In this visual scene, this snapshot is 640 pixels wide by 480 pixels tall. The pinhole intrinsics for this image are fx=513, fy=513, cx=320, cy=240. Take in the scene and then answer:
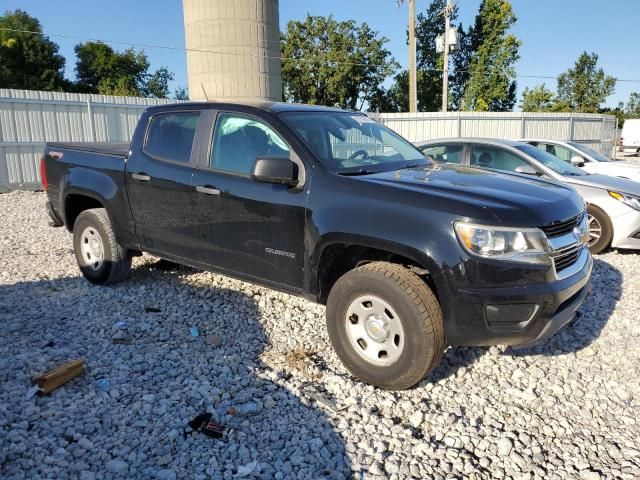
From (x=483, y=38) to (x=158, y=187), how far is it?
3760 centimetres

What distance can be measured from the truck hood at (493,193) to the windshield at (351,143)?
21cm

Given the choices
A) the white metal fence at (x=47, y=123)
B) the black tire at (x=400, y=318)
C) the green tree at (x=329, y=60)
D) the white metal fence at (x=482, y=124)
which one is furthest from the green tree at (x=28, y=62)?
the black tire at (x=400, y=318)

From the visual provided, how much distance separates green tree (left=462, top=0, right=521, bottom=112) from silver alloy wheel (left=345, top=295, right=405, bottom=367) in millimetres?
35246

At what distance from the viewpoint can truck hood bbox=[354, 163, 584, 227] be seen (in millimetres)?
2996

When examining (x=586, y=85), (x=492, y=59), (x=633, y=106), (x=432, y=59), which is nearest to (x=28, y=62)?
(x=432, y=59)

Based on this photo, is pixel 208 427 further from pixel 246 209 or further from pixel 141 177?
pixel 141 177

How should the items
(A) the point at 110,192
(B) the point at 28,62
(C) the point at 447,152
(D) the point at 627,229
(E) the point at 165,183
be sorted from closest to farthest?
(E) the point at 165,183 → (A) the point at 110,192 → (D) the point at 627,229 → (C) the point at 447,152 → (B) the point at 28,62

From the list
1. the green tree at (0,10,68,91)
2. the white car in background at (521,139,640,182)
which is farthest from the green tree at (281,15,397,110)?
the white car in background at (521,139,640,182)

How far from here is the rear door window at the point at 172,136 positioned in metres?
4.48

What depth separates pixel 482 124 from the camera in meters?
19.2

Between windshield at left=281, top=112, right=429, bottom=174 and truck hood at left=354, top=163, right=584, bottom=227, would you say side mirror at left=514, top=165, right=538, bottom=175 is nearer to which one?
windshield at left=281, top=112, right=429, bottom=174

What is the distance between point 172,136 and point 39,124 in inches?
422

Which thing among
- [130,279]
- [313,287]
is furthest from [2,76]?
[313,287]

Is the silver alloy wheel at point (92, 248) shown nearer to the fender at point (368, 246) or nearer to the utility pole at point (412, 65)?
the fender at point (368, 246)
